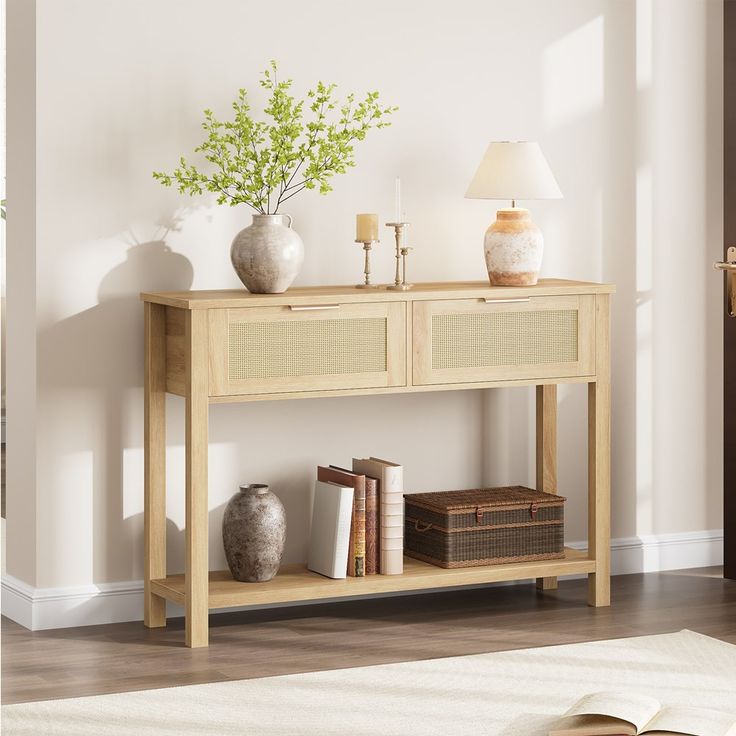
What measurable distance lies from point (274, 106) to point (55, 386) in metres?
1.00

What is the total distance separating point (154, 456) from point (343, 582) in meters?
0.64

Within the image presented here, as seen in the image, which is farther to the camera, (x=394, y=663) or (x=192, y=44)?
(x=192, y=44)

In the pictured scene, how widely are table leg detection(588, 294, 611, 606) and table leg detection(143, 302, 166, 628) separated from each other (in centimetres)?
130

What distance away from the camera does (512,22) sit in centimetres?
430

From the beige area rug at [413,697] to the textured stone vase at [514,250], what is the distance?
1095 millimetres

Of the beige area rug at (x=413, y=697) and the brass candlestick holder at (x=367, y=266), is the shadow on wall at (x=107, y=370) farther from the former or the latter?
the beige area rug at (x=413, y=697)

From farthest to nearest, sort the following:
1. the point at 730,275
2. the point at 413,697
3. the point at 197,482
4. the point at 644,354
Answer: the point at 644,354
the point at 730,275
the point at 197,482
the point at 413,697

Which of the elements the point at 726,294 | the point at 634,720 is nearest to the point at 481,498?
the point at 726,294

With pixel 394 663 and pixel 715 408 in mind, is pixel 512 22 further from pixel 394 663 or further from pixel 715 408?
pixel 394 663

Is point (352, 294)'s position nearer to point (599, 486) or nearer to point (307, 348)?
point (307, 348)

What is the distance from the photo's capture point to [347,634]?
375 centimetres

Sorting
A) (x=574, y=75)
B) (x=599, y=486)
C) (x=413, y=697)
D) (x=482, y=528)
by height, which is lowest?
(x=413, y=697)

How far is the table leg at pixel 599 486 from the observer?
4.07 metres

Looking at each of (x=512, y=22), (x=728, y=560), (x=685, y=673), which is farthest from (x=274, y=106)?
(x=728, y=560)
